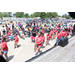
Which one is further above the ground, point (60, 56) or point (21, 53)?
point (60, 56)

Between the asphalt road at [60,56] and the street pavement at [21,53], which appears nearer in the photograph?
the asphalt road at [60,56]

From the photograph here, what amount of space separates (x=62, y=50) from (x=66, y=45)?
0.79 ft

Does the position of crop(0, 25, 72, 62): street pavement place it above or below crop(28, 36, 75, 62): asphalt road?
below

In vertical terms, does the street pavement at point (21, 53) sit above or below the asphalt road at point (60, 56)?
below

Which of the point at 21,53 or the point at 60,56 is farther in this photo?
the point at 21,53

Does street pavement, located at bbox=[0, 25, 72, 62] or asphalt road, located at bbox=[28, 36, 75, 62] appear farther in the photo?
street pavement, located at bbox=[0, 25, 72, 62]
